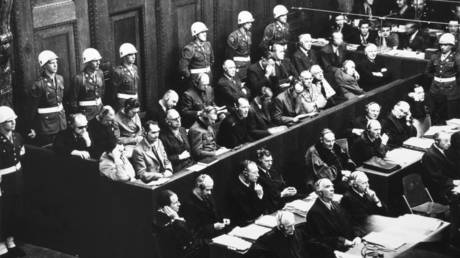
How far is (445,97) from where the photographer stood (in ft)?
50.8

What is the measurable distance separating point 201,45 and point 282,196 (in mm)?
3753

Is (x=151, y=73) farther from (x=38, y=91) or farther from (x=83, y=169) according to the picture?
(x=83, y=169)

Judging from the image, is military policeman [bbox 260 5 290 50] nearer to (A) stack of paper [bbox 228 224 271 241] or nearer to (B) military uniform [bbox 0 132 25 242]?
(A) stack of paper [bbox 228 224 271 241]

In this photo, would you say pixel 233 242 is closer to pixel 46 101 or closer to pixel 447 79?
pixel 46 101

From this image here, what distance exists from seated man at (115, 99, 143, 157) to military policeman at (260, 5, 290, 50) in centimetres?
451

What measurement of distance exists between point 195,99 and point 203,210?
3.07m

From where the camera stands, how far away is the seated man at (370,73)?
16.4 metres

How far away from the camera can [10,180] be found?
11.2 meters

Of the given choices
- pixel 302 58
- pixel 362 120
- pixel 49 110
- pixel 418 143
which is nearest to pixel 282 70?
pixel 302 58

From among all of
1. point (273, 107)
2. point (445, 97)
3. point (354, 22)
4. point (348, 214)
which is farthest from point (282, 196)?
point (354, 22)

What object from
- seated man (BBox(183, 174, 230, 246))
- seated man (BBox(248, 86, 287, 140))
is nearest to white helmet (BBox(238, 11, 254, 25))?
seated man (BBox(248, 86, 287, 140))

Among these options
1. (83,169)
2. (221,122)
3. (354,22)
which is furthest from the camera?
(354,22)

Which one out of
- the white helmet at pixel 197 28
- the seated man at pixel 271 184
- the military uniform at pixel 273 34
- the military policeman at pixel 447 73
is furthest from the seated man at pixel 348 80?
the seated man at pixel 271 184

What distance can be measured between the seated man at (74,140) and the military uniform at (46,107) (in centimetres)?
92
